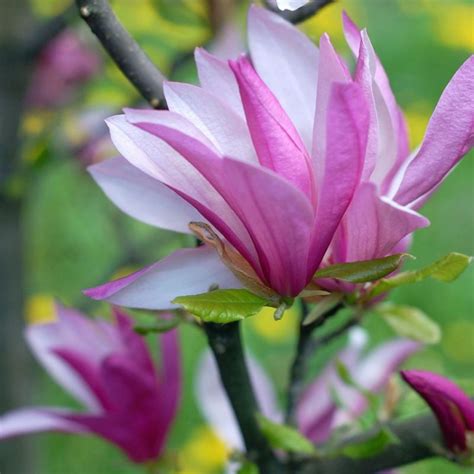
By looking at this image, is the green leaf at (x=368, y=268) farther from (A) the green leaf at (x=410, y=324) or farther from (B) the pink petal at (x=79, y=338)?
(B) the pink petal at (x=79, y=338)

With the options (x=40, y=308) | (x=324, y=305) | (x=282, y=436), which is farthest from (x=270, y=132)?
(x=40, y=308)

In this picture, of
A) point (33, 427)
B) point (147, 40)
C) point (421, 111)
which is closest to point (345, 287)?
point (33, 427)

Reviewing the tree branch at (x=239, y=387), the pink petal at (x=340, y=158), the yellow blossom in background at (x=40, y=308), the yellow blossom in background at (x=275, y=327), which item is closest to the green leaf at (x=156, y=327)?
the tree branch at (x=239, y=387)

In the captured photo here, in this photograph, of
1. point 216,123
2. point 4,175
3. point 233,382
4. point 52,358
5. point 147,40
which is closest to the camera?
point 216,123

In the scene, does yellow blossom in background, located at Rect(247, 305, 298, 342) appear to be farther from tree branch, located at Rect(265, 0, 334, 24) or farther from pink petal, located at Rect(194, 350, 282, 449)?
tree branch, located at Rect(265, 0, 334, 24)

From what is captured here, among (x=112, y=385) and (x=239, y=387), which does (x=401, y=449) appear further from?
(x=112, y=385)

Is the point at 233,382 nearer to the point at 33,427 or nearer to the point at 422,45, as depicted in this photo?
the point at 33,427

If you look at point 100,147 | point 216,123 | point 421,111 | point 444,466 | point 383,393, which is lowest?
point 444,466
